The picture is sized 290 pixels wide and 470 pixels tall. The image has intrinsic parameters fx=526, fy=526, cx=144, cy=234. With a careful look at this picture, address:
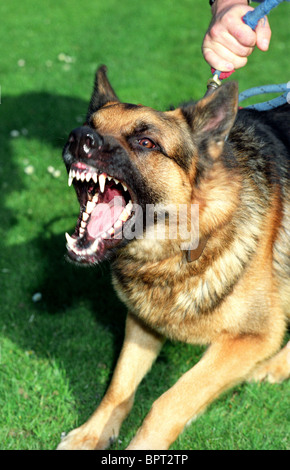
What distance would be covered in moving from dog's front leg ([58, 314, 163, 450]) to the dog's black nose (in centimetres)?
123

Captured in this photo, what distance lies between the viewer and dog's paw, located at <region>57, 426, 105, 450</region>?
3114 millimetres

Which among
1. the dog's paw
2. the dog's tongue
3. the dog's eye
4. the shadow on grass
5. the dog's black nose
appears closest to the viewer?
the dog's black nose

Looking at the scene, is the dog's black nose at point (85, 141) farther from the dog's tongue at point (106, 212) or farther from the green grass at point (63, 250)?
the green grass at point (63, 250)

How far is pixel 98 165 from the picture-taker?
2.71 meters

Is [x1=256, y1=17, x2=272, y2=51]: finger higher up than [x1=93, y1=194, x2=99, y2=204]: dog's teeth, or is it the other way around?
[x1=256, y1=17, x2=272, y2=51]: finger

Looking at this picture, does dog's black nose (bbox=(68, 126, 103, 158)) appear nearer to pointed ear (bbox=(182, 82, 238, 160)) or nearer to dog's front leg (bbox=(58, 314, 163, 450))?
pointed ear (bbox=(182, 82, 238, 160))

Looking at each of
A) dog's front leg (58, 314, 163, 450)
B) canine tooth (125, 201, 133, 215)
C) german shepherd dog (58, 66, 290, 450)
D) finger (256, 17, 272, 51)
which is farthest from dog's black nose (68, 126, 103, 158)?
dog's front leg (58, 314, 163, 450)

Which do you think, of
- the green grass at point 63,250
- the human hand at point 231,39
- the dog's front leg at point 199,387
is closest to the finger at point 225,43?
the human hand at point 231,39

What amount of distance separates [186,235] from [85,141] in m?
0.75

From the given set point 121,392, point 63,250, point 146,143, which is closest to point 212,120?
point 146,143

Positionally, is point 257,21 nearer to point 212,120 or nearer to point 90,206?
point 212,120

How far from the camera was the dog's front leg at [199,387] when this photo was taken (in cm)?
270

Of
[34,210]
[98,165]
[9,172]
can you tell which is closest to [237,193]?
[98,165]
